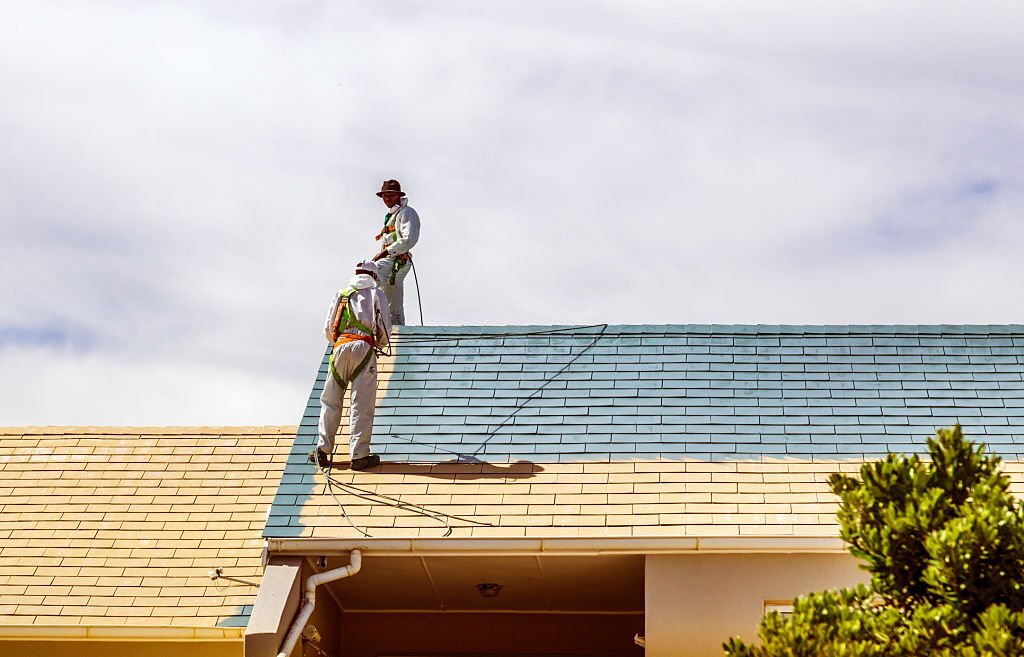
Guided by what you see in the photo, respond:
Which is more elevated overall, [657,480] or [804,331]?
[804,331]

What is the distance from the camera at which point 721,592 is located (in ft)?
40.7

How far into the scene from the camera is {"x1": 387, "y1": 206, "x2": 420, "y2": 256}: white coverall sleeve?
16922 millimetres

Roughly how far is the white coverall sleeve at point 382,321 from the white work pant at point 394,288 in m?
2.05

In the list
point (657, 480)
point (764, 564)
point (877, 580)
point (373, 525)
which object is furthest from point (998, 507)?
point (373, 525)

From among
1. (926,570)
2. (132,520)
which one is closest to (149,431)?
(132,520)

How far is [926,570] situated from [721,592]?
384 cm

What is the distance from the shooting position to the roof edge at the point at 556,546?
12.3 metres

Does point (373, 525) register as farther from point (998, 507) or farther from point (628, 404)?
point (998, 507)

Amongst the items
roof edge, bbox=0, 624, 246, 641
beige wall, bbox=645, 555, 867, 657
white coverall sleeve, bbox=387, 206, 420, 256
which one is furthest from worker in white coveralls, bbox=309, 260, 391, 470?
beige wall, bbox=645, 555, 867, 657

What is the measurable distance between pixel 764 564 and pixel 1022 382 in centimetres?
373

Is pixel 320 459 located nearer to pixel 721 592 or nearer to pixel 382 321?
pixel 382 321

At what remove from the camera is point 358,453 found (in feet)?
45.2

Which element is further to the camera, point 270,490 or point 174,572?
point 270,490

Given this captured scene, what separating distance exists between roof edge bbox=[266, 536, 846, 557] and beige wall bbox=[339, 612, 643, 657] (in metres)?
A: 2.07
